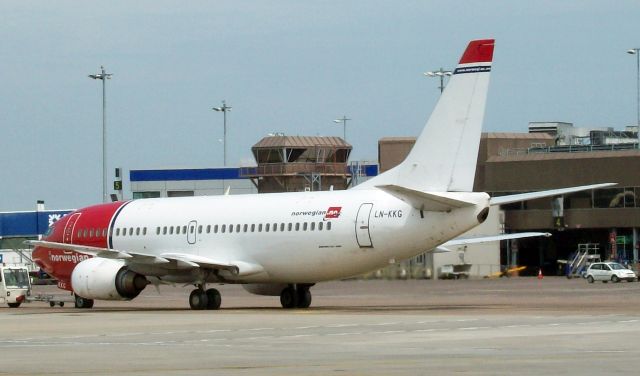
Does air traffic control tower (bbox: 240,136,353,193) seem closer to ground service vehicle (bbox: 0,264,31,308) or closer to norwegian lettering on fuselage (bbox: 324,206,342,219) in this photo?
ground service vehicle (bbox: 0,264,31,308)

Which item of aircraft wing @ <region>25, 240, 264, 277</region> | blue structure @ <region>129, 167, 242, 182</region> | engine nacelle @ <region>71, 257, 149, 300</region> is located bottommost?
engine nacelle @ <region>71, 257, 149, 300</region>

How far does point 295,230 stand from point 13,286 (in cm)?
1554

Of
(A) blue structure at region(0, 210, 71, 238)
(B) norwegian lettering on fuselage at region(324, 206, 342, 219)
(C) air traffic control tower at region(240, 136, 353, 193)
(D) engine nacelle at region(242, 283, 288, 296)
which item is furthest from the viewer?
(C) air traffic control tower at region(240, 136, 353, 193)

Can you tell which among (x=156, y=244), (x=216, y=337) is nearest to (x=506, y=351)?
(x=216, y=337)

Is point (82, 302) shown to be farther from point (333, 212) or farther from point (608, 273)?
point (608, 273)

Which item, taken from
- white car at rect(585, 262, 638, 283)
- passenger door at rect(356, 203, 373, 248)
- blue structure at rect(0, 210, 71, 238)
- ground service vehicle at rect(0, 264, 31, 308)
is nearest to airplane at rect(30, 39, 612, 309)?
passenger door at rect(356, 203, 373, 248)

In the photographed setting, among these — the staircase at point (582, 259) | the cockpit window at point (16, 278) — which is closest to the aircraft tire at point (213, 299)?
the cockpit window at point (16, 278)

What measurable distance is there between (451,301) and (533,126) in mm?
84889

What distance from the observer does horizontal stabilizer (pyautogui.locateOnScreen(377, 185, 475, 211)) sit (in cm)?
3719

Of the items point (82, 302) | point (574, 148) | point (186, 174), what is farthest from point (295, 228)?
point (186, 174)

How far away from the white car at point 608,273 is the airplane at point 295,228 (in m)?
35.8

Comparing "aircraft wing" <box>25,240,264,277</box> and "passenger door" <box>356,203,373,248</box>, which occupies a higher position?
"passenger door" <box>356,203,373,248</box>

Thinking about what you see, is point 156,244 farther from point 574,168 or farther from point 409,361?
point 574,168

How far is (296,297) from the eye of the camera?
147ft
